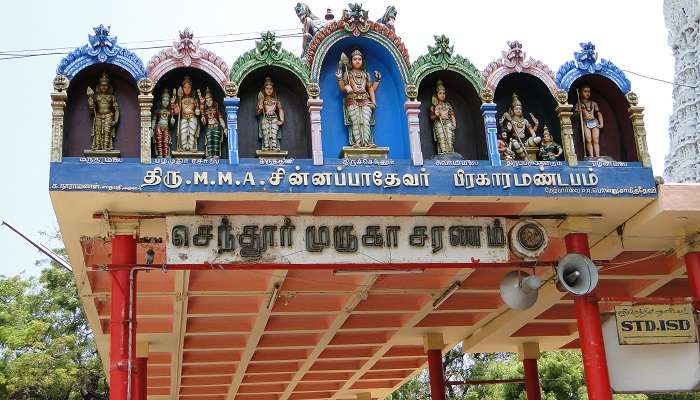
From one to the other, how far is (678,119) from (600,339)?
36.9 m

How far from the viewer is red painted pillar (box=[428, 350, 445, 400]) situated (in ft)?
61.0

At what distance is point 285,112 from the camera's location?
11.8 meters

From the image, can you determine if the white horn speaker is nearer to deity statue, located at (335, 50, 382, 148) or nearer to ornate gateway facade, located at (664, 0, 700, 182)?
deity statue, located at (335, 50, 382, 148)

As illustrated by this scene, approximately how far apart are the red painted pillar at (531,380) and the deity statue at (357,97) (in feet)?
33.1

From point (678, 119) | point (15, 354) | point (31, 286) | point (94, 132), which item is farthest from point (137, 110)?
point (678, 119)

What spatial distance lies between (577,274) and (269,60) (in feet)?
18.0

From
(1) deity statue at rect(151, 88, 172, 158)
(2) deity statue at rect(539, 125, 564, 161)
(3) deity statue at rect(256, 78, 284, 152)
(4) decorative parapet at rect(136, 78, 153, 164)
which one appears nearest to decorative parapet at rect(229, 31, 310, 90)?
(3) deity statue at rect(256, 78, 284, 152)

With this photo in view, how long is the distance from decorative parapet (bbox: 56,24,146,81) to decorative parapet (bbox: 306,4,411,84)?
244cm

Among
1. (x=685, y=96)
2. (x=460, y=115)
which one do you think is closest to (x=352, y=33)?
(x=460, y=115)

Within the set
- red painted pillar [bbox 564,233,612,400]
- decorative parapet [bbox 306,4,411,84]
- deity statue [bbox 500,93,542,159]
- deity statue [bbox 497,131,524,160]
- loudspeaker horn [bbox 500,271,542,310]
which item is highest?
decorative parapet [bbox 306,4,411,84]

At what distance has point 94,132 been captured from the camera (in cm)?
1093

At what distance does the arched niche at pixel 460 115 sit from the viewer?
12.2m

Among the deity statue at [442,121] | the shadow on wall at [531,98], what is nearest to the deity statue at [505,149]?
the shadow on wall at [531,98]

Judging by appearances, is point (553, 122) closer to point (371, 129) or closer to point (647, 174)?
point (647, 174)
